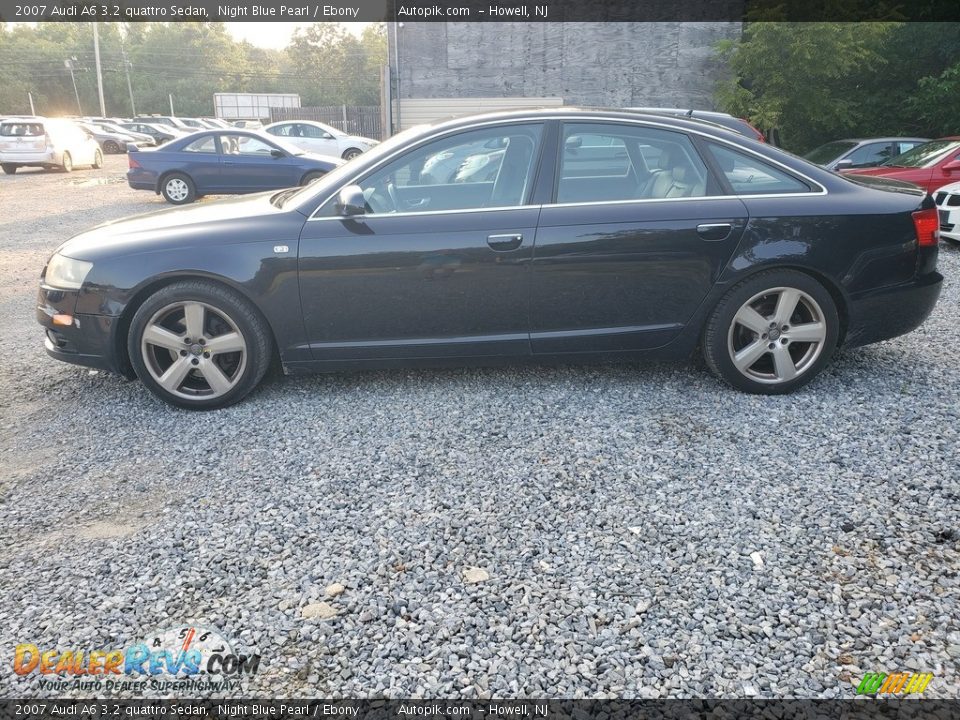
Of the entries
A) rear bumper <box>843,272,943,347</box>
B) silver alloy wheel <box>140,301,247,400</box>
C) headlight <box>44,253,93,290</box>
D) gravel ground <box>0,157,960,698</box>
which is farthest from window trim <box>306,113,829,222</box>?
headlight <box>44,253,93,290</box>

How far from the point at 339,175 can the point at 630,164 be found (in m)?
1.65

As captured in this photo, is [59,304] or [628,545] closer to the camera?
[628,545]

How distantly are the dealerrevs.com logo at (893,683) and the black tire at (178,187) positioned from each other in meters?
13.6

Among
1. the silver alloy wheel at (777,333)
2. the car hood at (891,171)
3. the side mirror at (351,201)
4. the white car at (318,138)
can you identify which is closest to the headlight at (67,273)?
the side mirror at (351,201)

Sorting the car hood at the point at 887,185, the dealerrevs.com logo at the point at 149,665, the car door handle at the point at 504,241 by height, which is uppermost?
the car hood at the point at 887,185

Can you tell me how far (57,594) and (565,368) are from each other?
3.02 metres

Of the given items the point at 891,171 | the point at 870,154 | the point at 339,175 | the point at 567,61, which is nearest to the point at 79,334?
the point at 339,175

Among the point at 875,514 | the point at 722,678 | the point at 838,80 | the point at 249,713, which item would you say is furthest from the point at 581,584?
the point at 838,80

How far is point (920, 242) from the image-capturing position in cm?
403

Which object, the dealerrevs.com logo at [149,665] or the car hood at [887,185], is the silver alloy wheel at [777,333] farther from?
the dealerrevs.com logo at [149,665]

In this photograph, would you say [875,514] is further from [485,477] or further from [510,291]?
[510,291]

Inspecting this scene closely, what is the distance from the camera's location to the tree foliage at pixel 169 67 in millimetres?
75438

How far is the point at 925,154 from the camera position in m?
10.5

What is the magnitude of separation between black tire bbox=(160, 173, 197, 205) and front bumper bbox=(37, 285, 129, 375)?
10.0 metres
